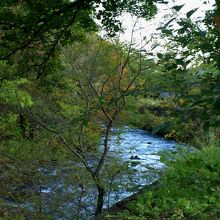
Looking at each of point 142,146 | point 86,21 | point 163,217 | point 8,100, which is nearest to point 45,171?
point 8,100

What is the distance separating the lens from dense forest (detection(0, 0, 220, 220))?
252cm

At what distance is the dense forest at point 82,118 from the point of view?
252 centimetres

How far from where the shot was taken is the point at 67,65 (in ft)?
30.0

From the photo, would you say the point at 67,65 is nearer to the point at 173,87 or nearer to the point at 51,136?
the point at 51,136

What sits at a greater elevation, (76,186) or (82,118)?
(82,118)

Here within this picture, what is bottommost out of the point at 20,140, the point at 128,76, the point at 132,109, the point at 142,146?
the point at 142,146

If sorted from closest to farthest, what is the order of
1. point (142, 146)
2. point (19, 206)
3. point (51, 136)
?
→ point (19, 206) → point (51, 136) → point (142, 146)

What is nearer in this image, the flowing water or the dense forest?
the dense forest

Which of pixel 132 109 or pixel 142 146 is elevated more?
pixel 132 109

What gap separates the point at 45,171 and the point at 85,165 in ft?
2.99

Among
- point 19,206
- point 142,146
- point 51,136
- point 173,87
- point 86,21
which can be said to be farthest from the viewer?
point 142,146

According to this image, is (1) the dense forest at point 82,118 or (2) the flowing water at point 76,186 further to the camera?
(2) the flowing water at point 76,186

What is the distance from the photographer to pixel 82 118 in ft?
4.91

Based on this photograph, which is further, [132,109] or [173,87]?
[132,109]
